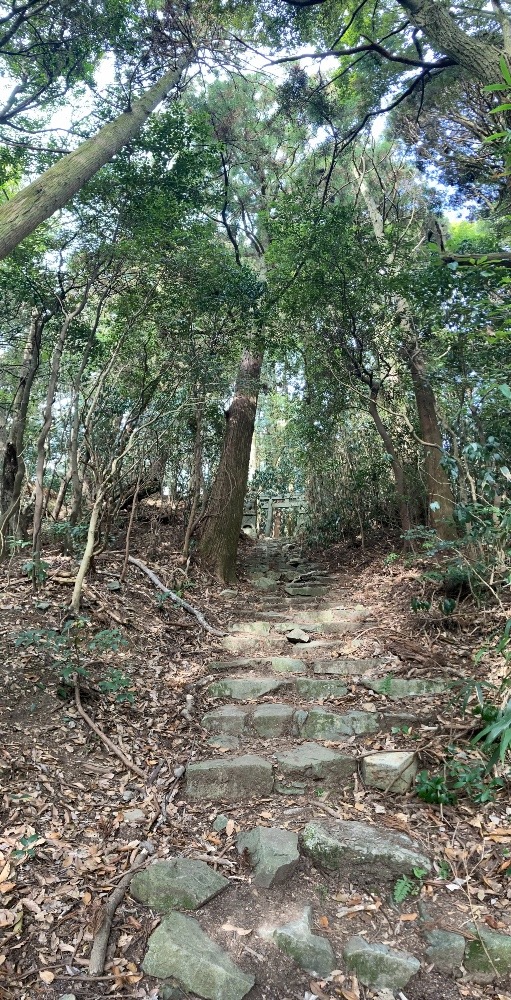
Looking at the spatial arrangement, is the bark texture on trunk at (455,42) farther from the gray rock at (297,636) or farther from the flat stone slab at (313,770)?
the flat stone slab at (313,770)

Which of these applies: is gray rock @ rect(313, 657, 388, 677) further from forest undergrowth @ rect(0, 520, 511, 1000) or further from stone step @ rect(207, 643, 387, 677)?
forest undergrowth @ rect(0, 520, 511, 1000)

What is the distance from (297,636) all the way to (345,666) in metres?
0.85

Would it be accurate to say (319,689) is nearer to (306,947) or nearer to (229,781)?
(229,781)

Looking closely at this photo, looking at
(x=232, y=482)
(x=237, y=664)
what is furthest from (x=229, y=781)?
(x=232, y=482)

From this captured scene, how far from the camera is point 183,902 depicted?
6.82 ft

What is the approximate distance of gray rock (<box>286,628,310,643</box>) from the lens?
4.92 m

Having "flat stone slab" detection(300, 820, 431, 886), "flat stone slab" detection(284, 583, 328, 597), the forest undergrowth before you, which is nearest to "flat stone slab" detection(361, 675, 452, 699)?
the forest undergrowth

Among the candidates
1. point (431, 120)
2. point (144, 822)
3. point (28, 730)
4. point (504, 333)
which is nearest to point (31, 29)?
point (431, 120)

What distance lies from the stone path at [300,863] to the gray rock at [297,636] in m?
0.77

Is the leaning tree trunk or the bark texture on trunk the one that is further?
the leaning tree trunk

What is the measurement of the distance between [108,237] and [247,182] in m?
6.17

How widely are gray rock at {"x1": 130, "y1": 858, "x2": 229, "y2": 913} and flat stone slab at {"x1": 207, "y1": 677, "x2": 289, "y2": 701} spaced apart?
164cm

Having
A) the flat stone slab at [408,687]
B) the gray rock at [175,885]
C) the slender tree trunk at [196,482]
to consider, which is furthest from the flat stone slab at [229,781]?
the slender tree trunk at [196,482]

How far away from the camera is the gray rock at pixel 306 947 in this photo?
190cm
